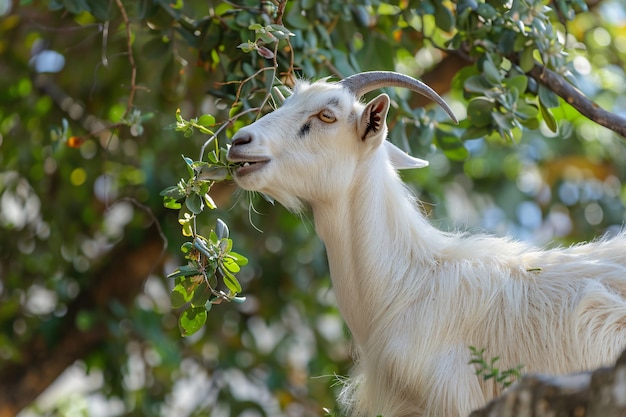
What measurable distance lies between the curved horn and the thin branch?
91cm

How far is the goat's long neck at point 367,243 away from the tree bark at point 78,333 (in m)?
4.23


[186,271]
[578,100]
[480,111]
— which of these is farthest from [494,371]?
[578,100]

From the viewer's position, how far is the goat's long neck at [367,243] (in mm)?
4734

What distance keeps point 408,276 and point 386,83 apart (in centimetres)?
94

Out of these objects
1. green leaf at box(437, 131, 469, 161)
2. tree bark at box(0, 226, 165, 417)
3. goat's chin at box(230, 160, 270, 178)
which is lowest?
tree bark at box(0, 226, 165, 417)

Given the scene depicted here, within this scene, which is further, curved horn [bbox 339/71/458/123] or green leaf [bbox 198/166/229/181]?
curved horn [bbox 339/71/458/123]

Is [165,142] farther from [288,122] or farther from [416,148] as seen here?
[288,122]

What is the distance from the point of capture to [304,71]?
18.0 feet

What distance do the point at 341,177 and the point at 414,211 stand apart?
1.58 feet

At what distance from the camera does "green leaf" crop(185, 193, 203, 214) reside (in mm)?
4137

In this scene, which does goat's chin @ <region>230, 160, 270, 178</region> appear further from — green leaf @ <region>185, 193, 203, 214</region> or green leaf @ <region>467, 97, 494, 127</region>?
green leaf @ <region>467, 97, 494, 127</region>

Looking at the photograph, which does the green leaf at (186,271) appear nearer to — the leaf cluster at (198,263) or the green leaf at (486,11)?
the leaf cluster at (198,263)

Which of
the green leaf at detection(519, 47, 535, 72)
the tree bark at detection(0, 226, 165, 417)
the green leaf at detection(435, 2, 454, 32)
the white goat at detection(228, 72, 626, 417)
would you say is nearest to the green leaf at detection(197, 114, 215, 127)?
the white goat at detection(228, 72, 626, 417)

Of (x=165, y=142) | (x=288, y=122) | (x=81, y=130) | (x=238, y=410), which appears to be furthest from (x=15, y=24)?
(x=288, y=122)
